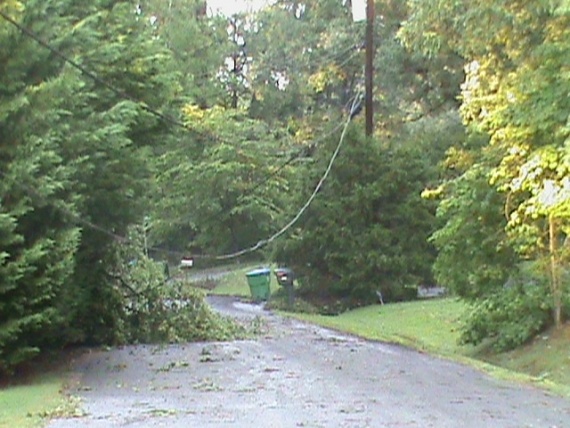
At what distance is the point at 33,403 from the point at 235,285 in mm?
28692

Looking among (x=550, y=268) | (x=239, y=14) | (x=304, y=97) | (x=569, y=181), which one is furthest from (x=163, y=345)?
(x=239, y=14)

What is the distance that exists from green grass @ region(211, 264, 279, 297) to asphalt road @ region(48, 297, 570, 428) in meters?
17.7

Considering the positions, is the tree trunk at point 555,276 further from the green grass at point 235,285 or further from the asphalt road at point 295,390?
the green grass at point 235,285

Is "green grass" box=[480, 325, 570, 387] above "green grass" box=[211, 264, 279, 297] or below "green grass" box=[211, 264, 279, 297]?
below

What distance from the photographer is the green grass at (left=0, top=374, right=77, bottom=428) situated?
11.1 meters

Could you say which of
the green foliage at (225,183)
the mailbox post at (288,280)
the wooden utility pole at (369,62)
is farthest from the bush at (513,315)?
the green foliage at (225,183)

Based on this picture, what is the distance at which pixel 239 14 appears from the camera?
170 feet

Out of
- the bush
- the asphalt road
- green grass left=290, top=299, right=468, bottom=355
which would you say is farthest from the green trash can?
Answer: the bush

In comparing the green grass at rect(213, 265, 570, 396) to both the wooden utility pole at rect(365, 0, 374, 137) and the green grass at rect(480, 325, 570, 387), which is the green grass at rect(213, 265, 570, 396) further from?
the wooden utility pole at rect(365, 0, 374, 137)

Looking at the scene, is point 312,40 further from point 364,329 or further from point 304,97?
point 364,329

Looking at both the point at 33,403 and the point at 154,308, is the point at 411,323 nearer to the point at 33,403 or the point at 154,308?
the point at 154,308

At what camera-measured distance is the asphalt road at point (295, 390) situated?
36.4 feet

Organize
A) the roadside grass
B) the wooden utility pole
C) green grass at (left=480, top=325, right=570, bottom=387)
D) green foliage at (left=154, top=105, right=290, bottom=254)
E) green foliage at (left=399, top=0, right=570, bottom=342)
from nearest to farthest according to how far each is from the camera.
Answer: green foliage at (left=399, top=0, right=570, bottom=342) < green grass at (left=480, top=325, right=570, bottom=387) < the roadside grass < the wooden utility pole < green foliage at (left=154, top=105, right=290, bottom=254)

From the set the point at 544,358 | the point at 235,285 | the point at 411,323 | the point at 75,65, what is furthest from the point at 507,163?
the point at 235,285
